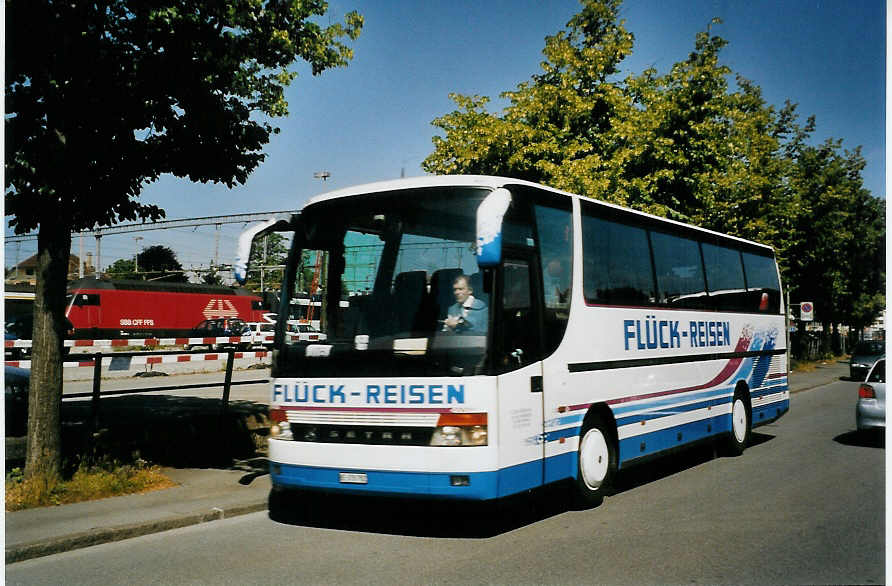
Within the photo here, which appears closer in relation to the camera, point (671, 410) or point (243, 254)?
point (243, 254)

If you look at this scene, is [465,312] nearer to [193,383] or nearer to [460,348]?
[460,348]

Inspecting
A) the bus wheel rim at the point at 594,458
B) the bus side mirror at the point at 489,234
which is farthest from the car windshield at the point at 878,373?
the bus side mirror at the point at 489,234

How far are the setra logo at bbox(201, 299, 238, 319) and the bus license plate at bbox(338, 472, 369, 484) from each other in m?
50.6

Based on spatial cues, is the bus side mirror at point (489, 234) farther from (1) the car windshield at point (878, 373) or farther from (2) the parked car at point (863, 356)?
(2) the parked car at point (863, 356)

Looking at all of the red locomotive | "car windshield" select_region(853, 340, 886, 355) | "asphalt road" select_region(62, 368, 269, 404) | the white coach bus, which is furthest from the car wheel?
the red locomotive

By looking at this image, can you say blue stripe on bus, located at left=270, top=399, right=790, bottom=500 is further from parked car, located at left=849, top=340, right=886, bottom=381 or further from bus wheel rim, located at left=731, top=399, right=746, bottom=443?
parked car, located at left=849, top=340, right=886, bottom=381

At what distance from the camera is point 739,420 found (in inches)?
501

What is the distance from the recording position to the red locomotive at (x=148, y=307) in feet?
161

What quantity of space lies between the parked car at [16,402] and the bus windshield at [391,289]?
5389 mm

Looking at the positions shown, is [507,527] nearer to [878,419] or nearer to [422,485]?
[422,485]

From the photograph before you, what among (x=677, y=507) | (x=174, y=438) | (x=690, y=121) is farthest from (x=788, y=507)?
(x=690, y=121)

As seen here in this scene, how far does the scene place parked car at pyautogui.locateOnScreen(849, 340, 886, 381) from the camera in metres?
31.5

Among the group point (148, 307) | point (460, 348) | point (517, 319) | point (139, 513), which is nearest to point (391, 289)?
point (460, 348)

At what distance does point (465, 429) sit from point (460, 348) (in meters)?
0.66
